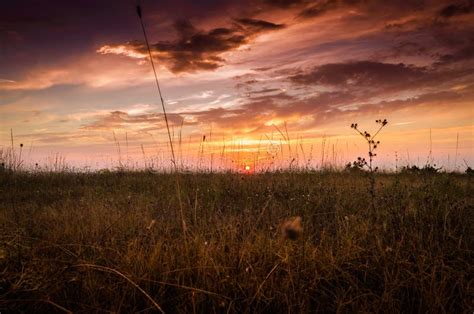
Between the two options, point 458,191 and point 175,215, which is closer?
point 175,215

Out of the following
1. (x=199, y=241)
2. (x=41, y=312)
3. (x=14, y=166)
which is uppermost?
(x=14, y=166)

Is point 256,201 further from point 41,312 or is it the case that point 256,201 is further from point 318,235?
point 41,312

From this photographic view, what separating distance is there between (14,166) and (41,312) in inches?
403

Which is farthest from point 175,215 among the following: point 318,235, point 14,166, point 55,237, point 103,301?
point 14,166

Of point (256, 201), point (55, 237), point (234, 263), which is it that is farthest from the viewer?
point (256, 201)

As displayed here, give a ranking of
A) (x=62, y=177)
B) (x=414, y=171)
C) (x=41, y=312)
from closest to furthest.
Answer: (x=41, y=312) → (x=62, y=177) → (x=414, y=171)

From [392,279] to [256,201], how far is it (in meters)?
3.76

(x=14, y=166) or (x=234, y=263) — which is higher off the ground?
(x=14, y=166)

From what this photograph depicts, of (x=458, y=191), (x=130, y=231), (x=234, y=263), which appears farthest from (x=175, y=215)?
Result: (x=458, y=191)

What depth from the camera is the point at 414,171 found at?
39.1 feet

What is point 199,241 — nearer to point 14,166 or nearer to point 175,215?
point 175,215

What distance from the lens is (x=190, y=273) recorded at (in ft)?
9.80

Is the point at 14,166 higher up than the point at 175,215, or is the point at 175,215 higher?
the point at 14,166

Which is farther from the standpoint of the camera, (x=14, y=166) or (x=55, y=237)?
(x=14, y=166)
